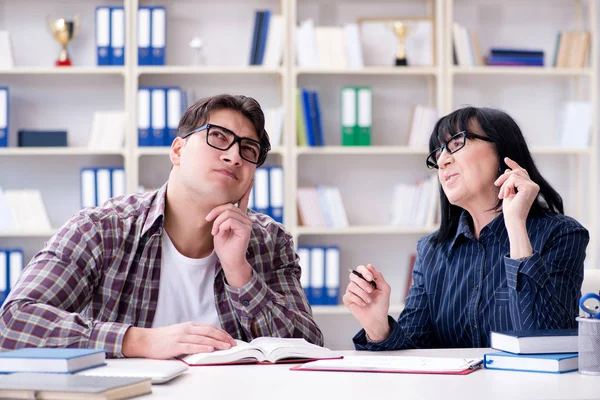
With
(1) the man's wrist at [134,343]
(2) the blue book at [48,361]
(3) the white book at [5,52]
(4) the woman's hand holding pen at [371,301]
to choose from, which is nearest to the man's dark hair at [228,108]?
(4) the woman's hand holding pen at [371,301]

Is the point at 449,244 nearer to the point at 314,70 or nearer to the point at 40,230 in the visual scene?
the point at 314,70

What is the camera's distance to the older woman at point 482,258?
6.10 feet

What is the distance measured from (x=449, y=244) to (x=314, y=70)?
6.75 feet

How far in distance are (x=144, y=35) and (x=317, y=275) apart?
5.01 ft

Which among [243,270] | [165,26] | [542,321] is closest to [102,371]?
[243,270]

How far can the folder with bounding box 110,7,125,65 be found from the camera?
3.99 metres

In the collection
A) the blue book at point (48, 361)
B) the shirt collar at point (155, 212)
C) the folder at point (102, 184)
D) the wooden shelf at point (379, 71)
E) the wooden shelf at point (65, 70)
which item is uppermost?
the wooden shelf at point (379, 71)

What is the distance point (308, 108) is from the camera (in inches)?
160

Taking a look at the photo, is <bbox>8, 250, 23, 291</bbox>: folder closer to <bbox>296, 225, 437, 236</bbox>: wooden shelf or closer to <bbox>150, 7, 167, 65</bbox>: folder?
<bbox>150, 7, 167, 65</bbox>: folder

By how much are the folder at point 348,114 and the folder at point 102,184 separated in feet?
4.05

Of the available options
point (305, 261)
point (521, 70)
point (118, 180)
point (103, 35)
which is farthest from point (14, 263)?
point (521, 70)

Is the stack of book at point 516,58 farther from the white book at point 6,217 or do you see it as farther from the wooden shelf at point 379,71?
the white book at point 6,217

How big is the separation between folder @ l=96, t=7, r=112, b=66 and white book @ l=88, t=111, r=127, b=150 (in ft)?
0.89

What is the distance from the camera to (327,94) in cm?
433
